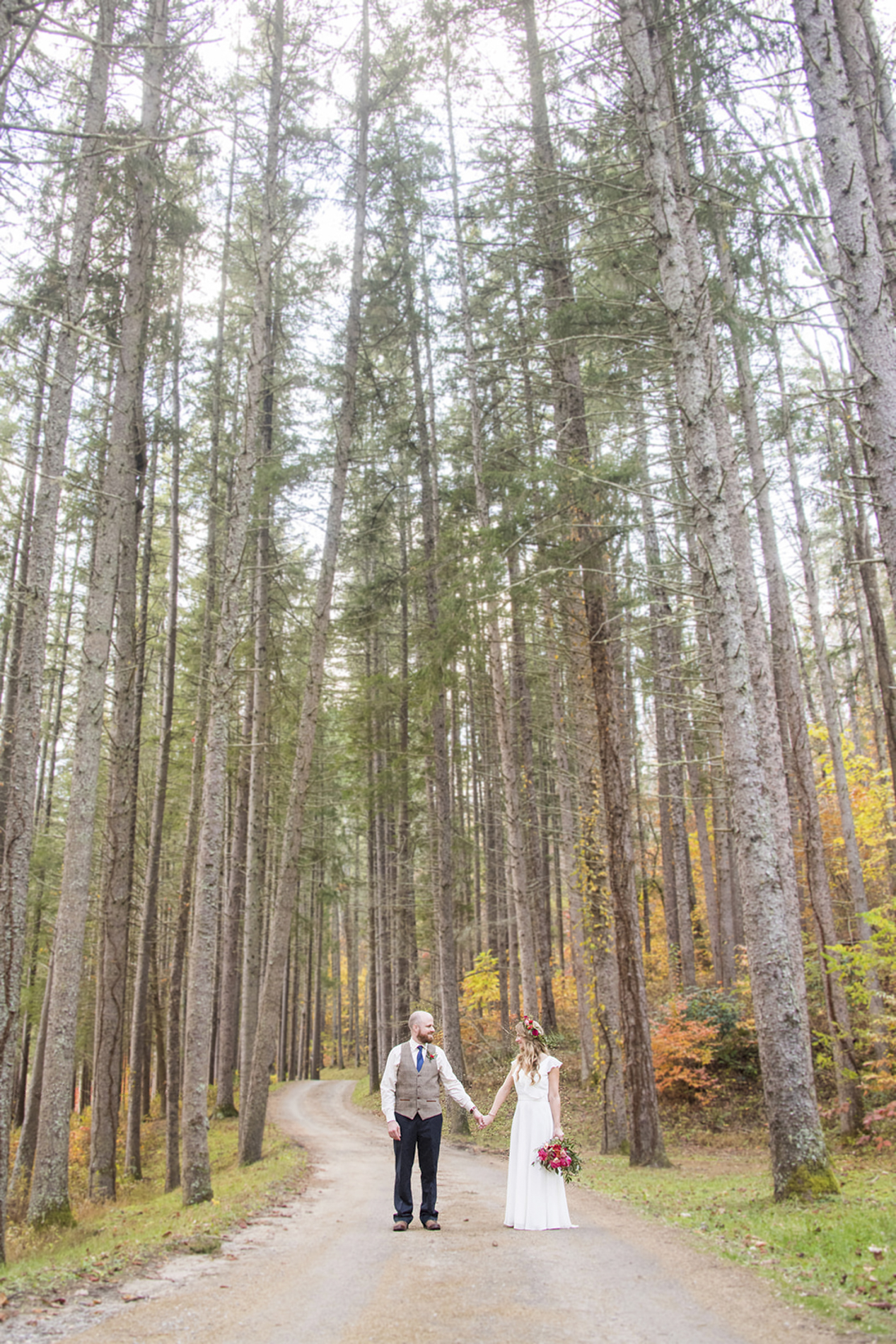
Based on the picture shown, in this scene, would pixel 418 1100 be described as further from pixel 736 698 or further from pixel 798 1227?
pixel 736 698

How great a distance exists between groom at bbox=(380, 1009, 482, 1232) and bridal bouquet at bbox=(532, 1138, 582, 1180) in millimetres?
538

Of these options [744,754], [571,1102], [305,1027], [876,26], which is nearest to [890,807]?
[571,1102]

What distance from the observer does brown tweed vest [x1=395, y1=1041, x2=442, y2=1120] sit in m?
6.21

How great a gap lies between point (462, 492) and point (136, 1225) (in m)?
12.7

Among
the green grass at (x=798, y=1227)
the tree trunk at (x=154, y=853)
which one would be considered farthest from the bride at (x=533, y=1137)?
the tree trunk at (x=154, y=853)

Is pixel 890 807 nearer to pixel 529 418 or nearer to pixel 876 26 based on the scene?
pixel 529 418

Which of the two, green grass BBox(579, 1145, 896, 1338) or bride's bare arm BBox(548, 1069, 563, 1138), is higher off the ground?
bride's bare arm BBox(548, 1069, 563, 1138)

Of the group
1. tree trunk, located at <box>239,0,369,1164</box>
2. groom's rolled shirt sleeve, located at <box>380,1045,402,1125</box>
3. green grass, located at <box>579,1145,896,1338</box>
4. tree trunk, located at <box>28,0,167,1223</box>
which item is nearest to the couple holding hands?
groom's rolled shirt sleeve, located at <box>380,1045,402,1125</box>

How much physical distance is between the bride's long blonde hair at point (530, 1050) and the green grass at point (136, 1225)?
119 inches

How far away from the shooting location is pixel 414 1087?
245 inches

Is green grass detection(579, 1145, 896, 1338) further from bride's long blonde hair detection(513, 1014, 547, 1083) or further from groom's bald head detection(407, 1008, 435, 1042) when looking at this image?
groom's bald head detection(407, 1008, 435, 1042)

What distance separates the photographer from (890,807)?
1980cm

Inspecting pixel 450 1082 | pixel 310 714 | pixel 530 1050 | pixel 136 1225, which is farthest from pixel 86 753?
pixel 530 1050

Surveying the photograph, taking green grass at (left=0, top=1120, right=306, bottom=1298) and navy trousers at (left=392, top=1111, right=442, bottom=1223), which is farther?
navy trousers at (left=392, top=1111, right=442, bottom=1223)
